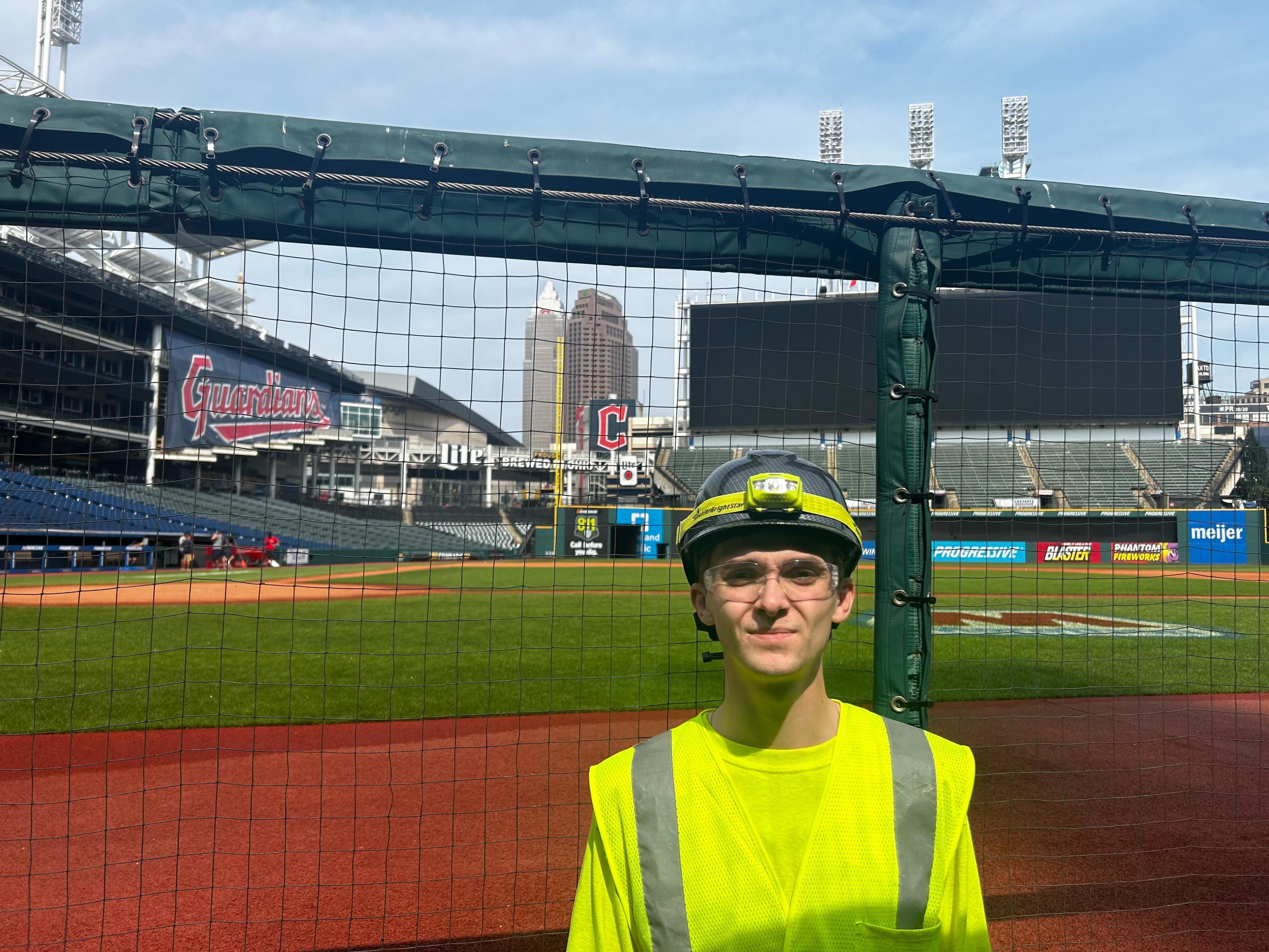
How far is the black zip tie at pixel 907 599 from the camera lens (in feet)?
7.95

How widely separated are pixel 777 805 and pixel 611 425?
4.82m

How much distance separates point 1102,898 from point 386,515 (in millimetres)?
25821

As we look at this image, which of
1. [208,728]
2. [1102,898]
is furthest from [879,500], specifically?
[208,728]

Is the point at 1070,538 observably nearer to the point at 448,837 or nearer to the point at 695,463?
the point at 695,463

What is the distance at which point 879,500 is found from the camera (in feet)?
8.11

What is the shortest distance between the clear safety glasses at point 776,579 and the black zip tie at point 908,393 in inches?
49.7

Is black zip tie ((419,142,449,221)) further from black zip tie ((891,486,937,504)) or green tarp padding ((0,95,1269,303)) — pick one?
black zip tie ((891,486,937,504))

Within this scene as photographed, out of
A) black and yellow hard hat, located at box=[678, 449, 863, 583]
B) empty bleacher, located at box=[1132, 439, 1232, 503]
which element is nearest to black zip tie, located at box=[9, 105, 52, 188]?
black and yellow hard hat, located at box=[678, 449, 863, 583]

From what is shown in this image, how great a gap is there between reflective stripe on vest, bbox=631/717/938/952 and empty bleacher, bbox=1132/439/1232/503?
20466 mm

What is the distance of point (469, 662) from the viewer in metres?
10.0

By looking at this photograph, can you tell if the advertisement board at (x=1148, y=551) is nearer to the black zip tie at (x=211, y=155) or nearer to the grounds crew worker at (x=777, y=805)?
the grounds crew worker at (x=777, y=805)

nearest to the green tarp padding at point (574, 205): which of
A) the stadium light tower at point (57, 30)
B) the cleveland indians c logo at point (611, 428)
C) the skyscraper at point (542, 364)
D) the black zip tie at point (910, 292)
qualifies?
the black zip tie at point (910, 292)

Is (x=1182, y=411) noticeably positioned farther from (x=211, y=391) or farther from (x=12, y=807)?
(x=211, y=391)

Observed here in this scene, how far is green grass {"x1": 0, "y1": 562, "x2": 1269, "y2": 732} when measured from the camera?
6.78 m
